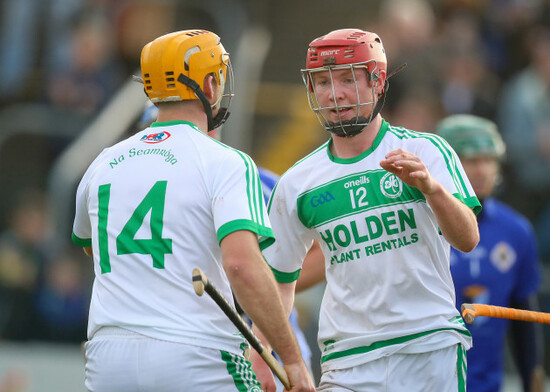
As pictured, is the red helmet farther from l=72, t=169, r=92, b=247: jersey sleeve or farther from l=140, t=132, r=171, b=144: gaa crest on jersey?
l=72, t=169, r=92, b=247: jersey sleeve

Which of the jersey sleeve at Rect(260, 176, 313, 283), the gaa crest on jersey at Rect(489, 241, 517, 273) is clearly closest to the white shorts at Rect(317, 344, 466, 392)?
the jersey sleeve at Rect(260, 176, 313, 283)

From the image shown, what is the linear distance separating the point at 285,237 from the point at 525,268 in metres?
2.00

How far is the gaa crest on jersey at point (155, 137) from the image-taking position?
4223 millimetres

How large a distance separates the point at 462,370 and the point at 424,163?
36.1 inches

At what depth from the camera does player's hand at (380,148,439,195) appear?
13.2 feet

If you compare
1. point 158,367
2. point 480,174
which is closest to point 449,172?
point 158,367

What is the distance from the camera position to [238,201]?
155 inches

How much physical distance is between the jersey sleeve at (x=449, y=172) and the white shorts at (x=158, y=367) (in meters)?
1.13

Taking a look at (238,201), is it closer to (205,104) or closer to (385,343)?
(205,104)

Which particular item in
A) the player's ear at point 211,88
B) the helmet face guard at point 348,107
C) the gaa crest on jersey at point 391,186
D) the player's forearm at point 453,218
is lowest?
the player's forearm at point 453,218

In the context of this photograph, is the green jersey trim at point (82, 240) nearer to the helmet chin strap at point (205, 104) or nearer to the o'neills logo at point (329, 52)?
the helmet chin strap at point (205, 104)

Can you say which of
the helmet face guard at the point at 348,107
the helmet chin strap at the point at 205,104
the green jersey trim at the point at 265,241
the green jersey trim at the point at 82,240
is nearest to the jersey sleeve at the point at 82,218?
the green jersey trim at the point at 82,240

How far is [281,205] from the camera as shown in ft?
15.6

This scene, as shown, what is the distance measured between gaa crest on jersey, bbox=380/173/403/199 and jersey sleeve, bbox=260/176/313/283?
1.49 ft
